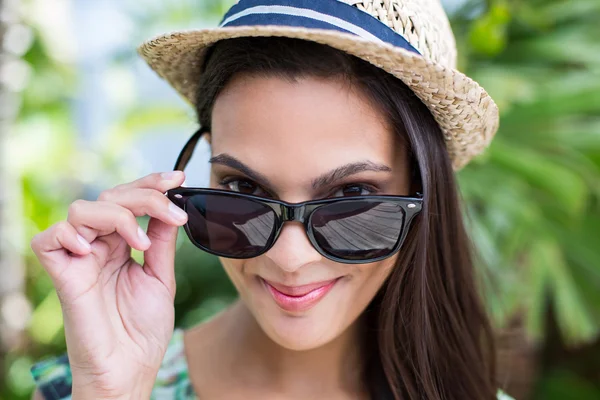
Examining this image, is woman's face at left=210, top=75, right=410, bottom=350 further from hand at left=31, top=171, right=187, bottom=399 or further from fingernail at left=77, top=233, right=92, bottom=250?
fingernail at left=77, top=233, right=92, bottom=250

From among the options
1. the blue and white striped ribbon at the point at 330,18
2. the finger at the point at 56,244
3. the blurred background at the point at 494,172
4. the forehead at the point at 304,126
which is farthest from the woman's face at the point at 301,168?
the blurred background at the point at 494,172

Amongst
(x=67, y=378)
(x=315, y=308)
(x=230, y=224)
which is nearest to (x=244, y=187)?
(x=230, y=224)

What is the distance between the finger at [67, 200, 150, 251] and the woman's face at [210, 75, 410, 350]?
228mm

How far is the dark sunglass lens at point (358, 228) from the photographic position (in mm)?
1257

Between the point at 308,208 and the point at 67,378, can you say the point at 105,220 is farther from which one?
the point at 67,378

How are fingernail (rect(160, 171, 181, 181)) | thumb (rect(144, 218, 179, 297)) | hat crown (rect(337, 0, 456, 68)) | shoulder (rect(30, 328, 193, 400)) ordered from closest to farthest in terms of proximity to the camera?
1. hat crown (rect(337, 0, 456, 68))
2. fingernail (rect(160, 171, 181, 181))
3. thumb (rect(144, 218, 179, 297))
4. shoulder (rect(30, 328, 193, 400))

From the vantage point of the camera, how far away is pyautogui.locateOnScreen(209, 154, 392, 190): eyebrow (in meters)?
1.24

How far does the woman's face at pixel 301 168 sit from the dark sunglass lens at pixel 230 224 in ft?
0.14

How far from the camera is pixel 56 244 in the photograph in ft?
4.11

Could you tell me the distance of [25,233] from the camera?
13.2 ft

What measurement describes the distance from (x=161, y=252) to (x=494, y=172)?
1.69 m

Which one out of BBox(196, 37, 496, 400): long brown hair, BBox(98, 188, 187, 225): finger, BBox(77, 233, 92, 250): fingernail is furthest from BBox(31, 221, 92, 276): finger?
BBox(196, 37, 496, 400): long brown hair

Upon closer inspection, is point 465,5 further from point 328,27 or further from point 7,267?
point 7,267

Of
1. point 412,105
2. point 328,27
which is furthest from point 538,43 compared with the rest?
point 328,27
